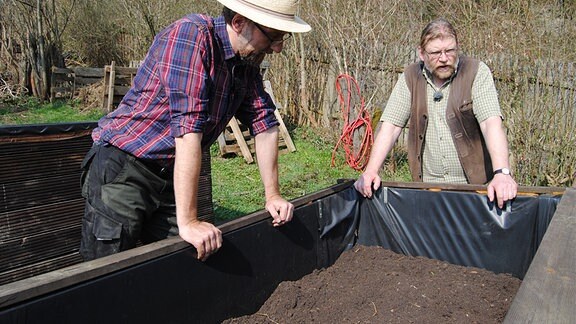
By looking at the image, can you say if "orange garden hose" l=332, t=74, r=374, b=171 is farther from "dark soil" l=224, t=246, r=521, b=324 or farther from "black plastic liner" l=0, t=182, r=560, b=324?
"dark soil" l=224, t=246, r=521, b=324

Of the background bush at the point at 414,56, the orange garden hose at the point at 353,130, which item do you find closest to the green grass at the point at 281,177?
the orange garden hose at the point at 353,130

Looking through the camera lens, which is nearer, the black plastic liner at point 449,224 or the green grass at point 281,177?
the black plastic liner at point 449,224

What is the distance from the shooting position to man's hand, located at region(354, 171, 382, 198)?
323 centimetres

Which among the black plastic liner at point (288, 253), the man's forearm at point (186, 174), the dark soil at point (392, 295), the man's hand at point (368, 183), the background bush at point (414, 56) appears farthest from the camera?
the background bush at point (414, 56)

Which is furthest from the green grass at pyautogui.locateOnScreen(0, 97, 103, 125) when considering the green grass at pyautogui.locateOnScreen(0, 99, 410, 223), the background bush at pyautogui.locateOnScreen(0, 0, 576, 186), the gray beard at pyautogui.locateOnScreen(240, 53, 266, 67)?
the gray beard at pyautogui.locateOnScreen(240, 53, 266, 67)

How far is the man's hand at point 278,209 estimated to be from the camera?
99.7 inches

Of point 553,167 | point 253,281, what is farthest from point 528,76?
point 253,281

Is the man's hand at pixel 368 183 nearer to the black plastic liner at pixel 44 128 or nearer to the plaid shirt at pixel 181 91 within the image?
the plaid shirt at pixel 181 91

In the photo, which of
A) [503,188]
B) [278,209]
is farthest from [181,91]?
[503,188]

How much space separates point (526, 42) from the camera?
576 centimetres

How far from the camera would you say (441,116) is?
3.11 meters

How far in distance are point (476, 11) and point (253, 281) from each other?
19.1 feet

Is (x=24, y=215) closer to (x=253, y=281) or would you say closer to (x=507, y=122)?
(x=253, y=281)

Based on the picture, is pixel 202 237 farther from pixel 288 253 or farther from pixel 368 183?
pixel 368 183
